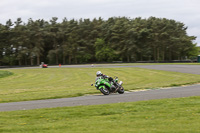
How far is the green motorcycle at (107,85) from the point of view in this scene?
1518cm

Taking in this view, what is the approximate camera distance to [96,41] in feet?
277

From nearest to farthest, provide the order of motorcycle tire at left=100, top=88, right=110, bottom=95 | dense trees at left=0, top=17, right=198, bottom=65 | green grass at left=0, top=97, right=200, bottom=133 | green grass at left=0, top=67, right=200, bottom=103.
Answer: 1. green grass at left=0, top=97, right=200, bottom=133
2. motorcycle tire at left=100, top=88, right=110, bottom=95
3. green grass at left=0, top=67, right=200, bottom=103
4. dense trees at left=0, top=17, right=198, bottom=65

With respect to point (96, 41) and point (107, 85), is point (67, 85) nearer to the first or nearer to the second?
point (107, 85)

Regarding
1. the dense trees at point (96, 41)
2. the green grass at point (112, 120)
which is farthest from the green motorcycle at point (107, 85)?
the dense trees at point (96, 41)

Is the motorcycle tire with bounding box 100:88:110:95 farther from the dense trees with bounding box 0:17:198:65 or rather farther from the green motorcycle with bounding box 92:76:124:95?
the dense trees with bounding box 0:17:198:65

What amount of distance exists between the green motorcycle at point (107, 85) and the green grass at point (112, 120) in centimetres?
516

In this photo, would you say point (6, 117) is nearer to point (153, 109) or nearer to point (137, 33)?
point (153, 109)

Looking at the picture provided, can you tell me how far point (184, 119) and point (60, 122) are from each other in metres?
3.55

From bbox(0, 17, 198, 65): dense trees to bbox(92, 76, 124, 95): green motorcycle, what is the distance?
200ft

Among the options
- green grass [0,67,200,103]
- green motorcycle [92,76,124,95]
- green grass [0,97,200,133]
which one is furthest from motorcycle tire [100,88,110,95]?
green grass [0,97,200,133]

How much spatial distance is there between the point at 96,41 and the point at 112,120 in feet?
254

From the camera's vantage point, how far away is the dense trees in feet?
254

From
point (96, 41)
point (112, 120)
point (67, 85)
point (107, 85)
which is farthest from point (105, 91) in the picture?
point (96, 41)

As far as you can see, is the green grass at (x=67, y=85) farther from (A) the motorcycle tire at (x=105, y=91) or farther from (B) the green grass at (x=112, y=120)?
(B) the green grass at (x=112, y=120)
